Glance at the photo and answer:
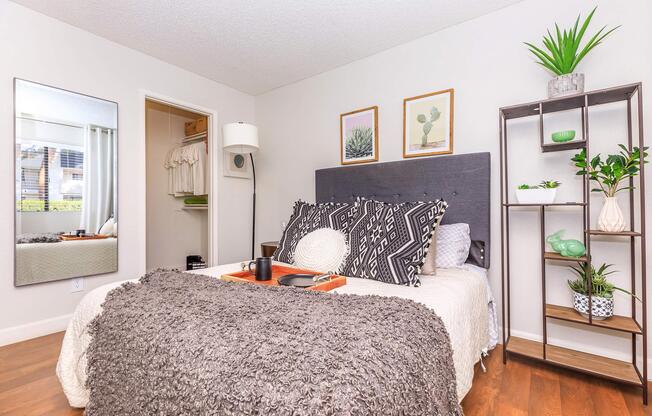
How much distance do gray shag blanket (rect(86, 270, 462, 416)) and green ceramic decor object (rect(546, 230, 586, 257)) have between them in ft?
3.76

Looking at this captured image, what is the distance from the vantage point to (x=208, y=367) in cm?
77

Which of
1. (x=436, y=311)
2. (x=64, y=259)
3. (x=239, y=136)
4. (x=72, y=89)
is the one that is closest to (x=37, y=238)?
(x=64, y=259)

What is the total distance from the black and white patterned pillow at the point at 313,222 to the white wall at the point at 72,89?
5.30 feet

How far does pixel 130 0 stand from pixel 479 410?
3.33 meters

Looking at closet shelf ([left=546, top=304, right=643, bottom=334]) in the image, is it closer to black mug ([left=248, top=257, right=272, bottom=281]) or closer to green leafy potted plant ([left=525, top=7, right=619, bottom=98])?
green leafy potted plant ([left=525, top=7, right=619, bottom=98])

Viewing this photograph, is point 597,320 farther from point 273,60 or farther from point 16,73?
point 16,73

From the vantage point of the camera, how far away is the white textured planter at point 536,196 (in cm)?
186

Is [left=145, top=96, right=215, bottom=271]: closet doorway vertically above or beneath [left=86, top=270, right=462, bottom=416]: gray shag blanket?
above

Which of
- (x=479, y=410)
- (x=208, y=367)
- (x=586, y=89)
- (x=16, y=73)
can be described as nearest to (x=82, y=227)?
(x=16, y=73)

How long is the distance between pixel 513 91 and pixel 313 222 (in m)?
1.70

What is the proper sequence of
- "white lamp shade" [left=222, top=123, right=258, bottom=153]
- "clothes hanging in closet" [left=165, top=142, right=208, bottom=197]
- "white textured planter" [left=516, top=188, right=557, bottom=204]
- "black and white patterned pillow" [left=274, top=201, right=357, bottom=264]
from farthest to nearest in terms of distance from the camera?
"clothes hanging in closet" [left=165, top=142, right=208, bottom=197] < "white lamp shade" [left=222, top=123, right=258, bottom=153] < "black and white patterned pillow" [left=274, top=201, right=357, bottom=264] < "white textured planter" [left=516, top=188, right=557, bottom=204]

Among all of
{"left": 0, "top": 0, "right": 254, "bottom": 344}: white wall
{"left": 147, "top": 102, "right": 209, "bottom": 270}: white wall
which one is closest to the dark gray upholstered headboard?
{"left": 0, "top": 0, "right": 254, "bottom": 344}: white wall

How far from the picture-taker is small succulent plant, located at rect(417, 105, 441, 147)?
2.54 m

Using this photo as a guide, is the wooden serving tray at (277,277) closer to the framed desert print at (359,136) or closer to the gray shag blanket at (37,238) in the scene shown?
the framed desert print at (359,136)
